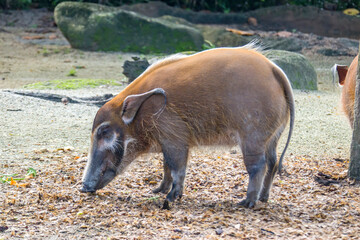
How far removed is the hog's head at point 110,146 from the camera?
3686mm

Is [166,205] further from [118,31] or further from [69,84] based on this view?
[118,31]

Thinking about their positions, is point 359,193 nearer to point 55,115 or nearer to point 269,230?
point 269,230

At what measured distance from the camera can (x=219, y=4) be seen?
18.2 meters

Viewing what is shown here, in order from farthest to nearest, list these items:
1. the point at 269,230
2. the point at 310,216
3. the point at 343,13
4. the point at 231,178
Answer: the point at 343,13
the point at 231,178
the point at 310,216
the point at 269,230

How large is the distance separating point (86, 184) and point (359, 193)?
6.78ft

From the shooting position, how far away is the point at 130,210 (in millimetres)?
3479

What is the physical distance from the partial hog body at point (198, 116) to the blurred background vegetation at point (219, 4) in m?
14.3

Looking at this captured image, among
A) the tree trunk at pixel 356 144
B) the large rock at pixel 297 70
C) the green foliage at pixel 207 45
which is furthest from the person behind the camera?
the green foliage at pixel 207 45

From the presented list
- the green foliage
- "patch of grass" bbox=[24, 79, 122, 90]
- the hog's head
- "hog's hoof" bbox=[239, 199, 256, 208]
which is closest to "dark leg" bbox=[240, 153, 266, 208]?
"hog's hoof" bbox=[239, 199, 256, 208]

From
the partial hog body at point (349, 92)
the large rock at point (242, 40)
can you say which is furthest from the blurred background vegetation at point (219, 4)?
the partial hog body at point (349, 92)

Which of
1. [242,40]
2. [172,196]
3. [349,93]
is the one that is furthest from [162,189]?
[242,40]

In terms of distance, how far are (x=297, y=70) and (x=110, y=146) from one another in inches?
256

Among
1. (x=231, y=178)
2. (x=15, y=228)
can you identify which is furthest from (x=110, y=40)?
(x=15, y=228)

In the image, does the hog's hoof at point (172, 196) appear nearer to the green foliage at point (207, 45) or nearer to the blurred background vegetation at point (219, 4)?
the green foliage at point (207, 45)
